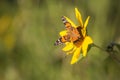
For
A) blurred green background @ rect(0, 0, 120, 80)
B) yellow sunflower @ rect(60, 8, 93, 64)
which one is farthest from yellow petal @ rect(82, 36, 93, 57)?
blurred green background @ rect(0, 0, 120, 80)

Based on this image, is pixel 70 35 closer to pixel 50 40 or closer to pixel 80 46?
pixel 80 46

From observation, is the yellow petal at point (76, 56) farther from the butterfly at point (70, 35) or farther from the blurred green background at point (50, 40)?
the blurred green background at point (50, 40)

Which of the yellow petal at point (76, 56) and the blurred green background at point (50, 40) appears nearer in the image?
the yellow petal at point (76, 56)

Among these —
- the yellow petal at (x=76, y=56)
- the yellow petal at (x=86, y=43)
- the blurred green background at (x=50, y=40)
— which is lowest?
the blurred green background at (x=50, y=40)

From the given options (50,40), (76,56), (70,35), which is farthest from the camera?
(50,40)

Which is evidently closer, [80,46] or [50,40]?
[80,46]

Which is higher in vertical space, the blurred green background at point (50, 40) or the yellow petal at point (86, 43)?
the yellow petal at point (86, 43)

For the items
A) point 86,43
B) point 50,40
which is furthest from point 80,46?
point 50,40

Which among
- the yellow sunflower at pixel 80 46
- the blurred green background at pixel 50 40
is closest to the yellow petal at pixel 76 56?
the yellow sunflower at pixel 80 46

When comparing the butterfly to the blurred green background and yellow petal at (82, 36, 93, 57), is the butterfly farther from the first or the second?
the blurred green background

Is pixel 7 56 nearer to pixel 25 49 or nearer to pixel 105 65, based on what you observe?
pixel 25 49
